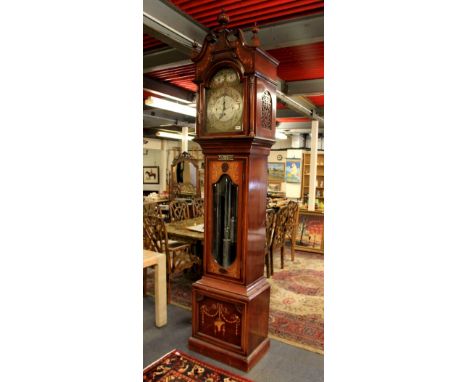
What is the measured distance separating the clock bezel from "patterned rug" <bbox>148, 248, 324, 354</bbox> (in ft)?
5.91

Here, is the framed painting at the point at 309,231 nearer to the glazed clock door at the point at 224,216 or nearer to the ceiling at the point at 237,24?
the ceiling at the point at 237,24

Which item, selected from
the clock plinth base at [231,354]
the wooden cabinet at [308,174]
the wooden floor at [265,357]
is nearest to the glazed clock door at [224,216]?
the clock plinth base at [231,354]

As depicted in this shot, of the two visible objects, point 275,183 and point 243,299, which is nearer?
Result: point 243,299

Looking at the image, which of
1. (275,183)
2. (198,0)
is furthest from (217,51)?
(275,183)

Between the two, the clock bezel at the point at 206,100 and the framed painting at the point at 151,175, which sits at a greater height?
the clock bezel at the point at 206,100

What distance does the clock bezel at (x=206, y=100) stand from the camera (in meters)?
2.06

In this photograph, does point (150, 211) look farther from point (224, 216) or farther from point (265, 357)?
point (265, 357)

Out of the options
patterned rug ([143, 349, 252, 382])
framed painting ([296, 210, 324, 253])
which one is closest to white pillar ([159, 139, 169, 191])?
framed painting ([296, 210, 324, 253])

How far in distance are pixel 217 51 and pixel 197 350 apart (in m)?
2.23

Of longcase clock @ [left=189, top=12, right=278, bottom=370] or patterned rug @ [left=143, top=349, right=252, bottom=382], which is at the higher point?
longcase clock @ [left=189, top=12, right=278, bottom=370]

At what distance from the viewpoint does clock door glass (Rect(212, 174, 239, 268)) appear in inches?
88.0

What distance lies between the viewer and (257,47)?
6.63ft

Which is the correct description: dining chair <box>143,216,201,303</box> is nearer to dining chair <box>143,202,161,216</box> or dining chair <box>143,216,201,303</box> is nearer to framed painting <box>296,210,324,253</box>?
dining chair <box>143,202,161,216</box>
